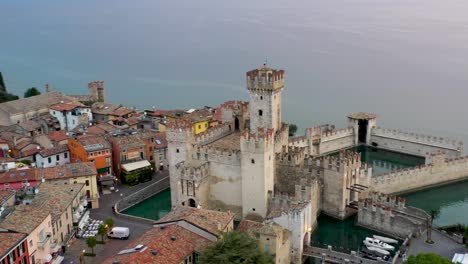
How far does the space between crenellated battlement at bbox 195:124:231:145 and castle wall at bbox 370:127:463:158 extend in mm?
16747

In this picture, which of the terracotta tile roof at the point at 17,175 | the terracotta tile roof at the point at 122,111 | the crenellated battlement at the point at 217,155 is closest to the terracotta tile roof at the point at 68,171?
the terracotta tile roof at the point at 17,175

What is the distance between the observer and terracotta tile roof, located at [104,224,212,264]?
19875 mm

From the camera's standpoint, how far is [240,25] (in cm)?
13138

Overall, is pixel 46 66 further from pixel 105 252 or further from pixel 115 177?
pixel 105 252

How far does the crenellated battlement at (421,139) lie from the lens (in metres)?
40.5

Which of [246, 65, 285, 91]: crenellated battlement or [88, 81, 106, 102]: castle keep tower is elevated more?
[246, 65, 285, 91]: crenellated battlement

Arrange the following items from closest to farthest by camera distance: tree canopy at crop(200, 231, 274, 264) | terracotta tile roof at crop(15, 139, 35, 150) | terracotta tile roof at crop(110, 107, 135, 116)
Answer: tree canopy at crop(200, 231, 274, 264) → terracotta tile roof at crop(15, 139, 35, 150) → terracotta tile roof at crop(110, 107, 135, 116)

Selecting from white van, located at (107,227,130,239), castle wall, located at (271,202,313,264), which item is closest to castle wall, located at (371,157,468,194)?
castle wall, located at (271,202,313,264)

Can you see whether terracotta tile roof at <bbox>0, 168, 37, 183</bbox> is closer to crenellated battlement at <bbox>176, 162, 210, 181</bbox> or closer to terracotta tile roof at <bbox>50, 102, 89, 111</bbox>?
crenellated battlement at <bbox>176, 162, 210, 181</bbox>

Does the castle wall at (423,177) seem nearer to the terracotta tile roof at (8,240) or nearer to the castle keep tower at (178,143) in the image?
the castle keep tower at (178,143)

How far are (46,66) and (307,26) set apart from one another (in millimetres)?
61136

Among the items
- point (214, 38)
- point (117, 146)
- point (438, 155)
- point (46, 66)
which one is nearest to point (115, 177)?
point (117, 146)

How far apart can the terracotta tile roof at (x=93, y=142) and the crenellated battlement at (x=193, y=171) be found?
784 centimetres

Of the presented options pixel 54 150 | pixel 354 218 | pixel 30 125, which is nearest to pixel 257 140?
pixel 354 218
